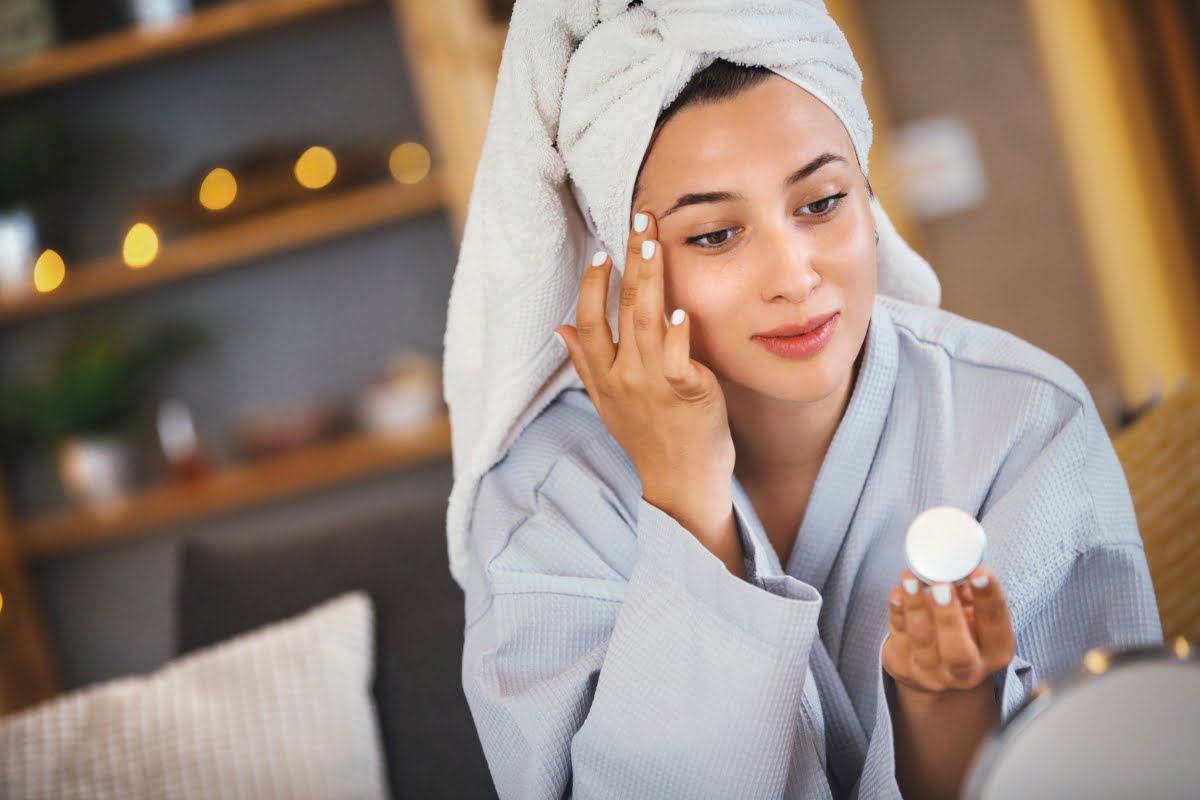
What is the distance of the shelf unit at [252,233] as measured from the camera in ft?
8.17

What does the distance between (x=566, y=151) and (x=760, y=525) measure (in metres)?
0.37

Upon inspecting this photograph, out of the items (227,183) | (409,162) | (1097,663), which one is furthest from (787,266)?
(227,183)

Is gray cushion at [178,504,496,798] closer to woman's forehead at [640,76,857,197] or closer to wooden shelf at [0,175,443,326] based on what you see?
woman's forehead at [640,76,857,197]

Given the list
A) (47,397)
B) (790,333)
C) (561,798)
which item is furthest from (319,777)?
(47,397)

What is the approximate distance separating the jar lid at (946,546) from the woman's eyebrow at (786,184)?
11.5 inches

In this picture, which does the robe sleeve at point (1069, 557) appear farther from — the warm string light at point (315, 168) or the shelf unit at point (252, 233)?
the warm string light at point (315, 168)

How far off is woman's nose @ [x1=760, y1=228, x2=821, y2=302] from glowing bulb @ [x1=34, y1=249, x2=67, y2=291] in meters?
2.29

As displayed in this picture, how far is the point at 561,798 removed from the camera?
92cm

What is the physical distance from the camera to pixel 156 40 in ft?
8.39

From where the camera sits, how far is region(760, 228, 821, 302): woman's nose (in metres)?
0.85

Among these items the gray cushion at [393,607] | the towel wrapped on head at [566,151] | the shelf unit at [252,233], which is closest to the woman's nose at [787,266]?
the towel wrapped on head at [566,151]

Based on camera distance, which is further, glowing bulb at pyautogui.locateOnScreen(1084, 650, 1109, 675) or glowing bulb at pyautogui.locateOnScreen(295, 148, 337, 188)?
glowing bulb at pyautogui.locateOnScreen(295, 148, 337, 188)

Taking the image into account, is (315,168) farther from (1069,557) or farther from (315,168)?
(1069,557)

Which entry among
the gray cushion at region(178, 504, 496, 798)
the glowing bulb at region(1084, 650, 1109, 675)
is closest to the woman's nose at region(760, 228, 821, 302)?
the glowing bulb at region(1084, 650, 1109, 675)
